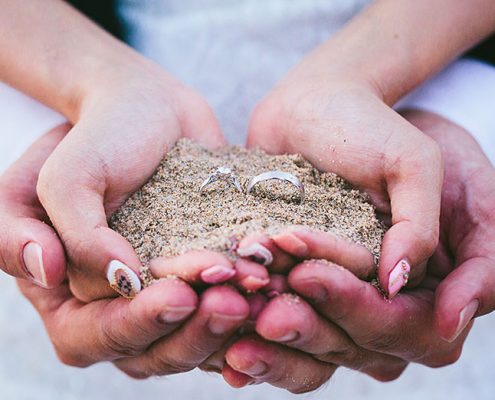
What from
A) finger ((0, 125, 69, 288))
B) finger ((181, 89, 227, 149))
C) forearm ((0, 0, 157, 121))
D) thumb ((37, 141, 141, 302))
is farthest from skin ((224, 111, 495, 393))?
forearm ((0, 0, 157, 121))

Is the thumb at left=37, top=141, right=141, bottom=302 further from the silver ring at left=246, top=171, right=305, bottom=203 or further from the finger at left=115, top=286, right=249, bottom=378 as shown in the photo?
the silver ring at left=246, top=171, right=305, bottom=203

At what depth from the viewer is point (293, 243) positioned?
2.86 feet

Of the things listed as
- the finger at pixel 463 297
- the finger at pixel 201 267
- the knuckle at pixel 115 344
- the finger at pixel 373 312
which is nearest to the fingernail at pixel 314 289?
the finger at pixel 373 312

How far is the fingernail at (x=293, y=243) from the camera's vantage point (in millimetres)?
868

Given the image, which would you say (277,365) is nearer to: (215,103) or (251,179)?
(251,179)

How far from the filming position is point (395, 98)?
139cm

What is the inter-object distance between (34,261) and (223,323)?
0.34 m

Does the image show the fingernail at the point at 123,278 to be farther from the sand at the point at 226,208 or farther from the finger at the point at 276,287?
the finger at the point at 276,287

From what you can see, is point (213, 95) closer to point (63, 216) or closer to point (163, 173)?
point (163, 173)

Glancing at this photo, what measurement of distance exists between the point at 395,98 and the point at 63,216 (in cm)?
81

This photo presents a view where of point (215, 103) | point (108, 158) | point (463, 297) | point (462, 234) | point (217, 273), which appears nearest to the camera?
point (217, 273)

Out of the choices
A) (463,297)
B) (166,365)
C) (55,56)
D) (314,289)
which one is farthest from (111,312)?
(55,56)

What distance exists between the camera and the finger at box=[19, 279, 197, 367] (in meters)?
0.85

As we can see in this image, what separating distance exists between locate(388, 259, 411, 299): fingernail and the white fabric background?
664 mm
